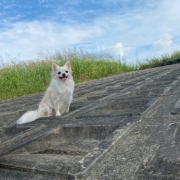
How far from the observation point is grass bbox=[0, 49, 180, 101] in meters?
6.89

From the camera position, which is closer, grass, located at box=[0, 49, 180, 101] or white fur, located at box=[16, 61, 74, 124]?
white fur, located at box=[16, 61, 74, 124]

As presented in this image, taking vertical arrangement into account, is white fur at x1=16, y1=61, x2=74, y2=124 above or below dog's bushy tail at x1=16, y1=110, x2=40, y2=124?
above

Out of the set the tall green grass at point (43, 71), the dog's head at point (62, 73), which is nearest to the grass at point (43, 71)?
the tall green grass at point (43, 71)

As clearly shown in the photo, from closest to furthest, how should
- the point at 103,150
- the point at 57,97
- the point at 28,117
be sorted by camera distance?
the point at 103,150 → the point at 28,117 → the point at 57,97

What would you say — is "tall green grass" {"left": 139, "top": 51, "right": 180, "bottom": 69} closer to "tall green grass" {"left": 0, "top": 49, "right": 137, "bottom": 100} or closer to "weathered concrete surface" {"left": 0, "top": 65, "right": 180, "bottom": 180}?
"tall green grass" {"left": 0, "top": 49, "right": 137, "bottom": 100}

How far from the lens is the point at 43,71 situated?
8.53 meters

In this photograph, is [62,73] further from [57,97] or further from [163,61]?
[163,61]

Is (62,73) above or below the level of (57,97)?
above

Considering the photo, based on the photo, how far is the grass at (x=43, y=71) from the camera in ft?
22.6

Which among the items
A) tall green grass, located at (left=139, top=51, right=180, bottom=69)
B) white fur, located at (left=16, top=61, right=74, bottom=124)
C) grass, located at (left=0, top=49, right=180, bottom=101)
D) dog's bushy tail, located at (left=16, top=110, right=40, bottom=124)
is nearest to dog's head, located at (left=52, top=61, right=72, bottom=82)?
white fur, located at (left=16, top=61, right=74, bottom=124)

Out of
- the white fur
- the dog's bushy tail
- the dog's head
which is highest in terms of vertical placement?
the dog's head

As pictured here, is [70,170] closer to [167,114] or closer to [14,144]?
[14,144]

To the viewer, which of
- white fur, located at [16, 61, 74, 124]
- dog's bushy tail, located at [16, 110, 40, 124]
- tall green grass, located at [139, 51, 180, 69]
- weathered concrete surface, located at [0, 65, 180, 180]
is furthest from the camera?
tall green grass, located at [139, 51, 180, 69]

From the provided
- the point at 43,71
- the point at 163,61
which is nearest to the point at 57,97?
the point at 43,71
